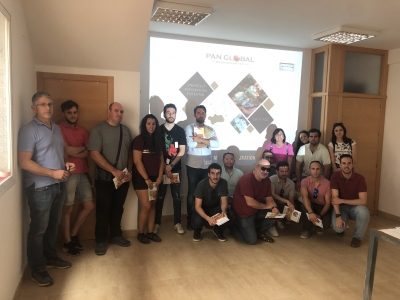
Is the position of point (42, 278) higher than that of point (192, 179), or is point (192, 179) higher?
point (192, 179)

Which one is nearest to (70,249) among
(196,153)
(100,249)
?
(100,249)

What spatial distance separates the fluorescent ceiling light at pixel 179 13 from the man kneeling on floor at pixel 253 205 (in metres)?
1.77

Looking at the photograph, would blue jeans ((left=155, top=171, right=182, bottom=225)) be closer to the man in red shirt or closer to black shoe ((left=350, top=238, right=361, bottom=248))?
the man in red shirt

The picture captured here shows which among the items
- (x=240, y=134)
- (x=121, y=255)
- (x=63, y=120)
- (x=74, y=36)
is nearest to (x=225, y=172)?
(x=240, y=134)

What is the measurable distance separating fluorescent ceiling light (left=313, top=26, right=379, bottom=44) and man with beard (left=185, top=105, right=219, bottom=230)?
1.86 m

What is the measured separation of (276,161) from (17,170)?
328 centimetres

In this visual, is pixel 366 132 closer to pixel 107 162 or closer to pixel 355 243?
pixel 355 243

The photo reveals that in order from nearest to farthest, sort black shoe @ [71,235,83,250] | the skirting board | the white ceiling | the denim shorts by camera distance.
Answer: the white ceiling, the denim shorts, black shoe @ [71,235,83,250], the skirting board

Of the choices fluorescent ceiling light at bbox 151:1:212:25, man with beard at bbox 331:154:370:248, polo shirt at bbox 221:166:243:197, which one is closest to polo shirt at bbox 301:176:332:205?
man with beard at bbox 331:154:370:248

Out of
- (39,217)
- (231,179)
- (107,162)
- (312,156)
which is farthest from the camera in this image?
(312,156)

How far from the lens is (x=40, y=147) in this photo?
2.55 meters

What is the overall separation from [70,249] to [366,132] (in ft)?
15.1

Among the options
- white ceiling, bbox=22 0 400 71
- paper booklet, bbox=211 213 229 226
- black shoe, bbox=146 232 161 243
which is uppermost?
white ceiling, bbox=22 0 400 71

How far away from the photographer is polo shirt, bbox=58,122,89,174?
328cm
